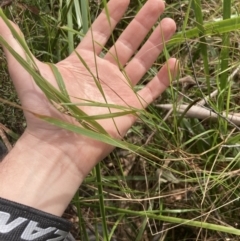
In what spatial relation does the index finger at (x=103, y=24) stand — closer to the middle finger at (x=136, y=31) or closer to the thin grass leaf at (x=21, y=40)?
the middle finger at (x=136, y=31)

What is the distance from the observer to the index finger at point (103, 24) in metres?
0.97

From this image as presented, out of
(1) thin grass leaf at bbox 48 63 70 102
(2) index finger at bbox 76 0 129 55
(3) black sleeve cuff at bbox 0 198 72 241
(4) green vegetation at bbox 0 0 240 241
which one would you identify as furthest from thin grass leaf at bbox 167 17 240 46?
(3) black sleeve cuff at bbox 0 198 72 241

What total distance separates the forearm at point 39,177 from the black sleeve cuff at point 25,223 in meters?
0.04

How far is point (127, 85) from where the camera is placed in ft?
3.12

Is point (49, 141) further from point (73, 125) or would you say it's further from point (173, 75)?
point (173, 75)

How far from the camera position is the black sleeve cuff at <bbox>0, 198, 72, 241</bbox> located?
2.69ft

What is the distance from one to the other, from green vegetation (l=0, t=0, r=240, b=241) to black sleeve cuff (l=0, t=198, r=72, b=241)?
0.33ft

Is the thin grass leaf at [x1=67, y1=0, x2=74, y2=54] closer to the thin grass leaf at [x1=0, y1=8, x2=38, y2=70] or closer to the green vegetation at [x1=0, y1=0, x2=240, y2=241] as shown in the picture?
the green vegetation at [x1=0, y1=0, x2=240, y2=241]

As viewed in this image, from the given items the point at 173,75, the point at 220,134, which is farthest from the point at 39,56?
the point at 220,134

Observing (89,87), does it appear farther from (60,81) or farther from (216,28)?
(216,28)

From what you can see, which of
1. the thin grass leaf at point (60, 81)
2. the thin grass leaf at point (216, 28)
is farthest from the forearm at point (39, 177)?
the thin grass leaf at point (216, 28)

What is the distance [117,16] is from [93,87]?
174 mm

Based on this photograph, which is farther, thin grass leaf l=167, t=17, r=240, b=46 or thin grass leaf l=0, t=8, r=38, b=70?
thin grass leaf l=167, t=17, r=240, b=46

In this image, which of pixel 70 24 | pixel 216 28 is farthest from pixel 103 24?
pixel 216 28
